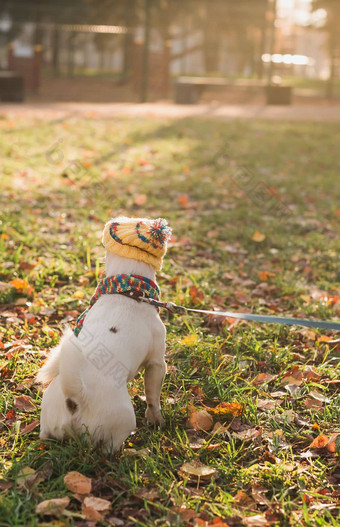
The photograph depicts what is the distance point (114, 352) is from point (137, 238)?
0.48 m

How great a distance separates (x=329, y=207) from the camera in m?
7.18

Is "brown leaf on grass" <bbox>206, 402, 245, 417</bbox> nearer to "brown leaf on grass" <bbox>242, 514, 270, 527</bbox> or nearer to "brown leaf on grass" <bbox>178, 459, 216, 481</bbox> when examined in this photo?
"brown leaf on grass" <bbox>178, 459, 216, 481</bbox>

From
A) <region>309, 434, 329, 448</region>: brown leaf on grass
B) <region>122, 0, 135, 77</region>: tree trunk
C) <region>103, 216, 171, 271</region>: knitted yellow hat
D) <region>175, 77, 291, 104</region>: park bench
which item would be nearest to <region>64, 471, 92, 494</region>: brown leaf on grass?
<region>103, 216, 171, 271</region>: knitted yellow hat

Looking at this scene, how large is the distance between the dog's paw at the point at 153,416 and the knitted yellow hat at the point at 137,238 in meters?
0.67

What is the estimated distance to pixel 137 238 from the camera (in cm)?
256

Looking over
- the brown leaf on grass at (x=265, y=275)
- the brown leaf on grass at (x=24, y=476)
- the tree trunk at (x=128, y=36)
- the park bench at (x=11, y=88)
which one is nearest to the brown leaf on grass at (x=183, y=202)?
the brown leaf on grass at (x=265, y=275)

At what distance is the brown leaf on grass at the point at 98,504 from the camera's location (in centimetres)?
224

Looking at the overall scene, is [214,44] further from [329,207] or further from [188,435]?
[188,435]

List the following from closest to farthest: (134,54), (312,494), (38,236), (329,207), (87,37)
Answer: (312,494), (38,236), (329,207), (134,54), (87,37)

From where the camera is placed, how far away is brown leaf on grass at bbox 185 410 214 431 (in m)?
2.84

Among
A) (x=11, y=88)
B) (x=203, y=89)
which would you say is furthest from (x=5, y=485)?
(x=203, y=89)

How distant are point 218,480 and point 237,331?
4.83 feet

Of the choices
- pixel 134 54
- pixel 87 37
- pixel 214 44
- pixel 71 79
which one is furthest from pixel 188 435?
pixel 87 37

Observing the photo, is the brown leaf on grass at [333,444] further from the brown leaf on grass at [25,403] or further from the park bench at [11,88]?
the park bench at [11,88]
